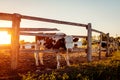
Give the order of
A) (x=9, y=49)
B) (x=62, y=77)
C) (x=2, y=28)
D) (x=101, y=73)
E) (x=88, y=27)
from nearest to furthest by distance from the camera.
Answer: (x=62, y=77) < (x=101, y=73) < (x=2, y=28) < (x=9, y=49) < (x=88, y=27)

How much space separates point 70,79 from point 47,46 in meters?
8.12

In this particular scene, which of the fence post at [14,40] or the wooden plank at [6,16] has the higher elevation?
the wooden plank at [6,16]

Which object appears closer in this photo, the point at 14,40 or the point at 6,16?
the point at 6,16

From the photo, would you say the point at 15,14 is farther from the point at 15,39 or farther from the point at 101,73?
the point at 101,73

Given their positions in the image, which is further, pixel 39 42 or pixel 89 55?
pixel 39 42

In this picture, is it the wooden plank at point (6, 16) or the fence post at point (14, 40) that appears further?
the fence post at point (14, 40)

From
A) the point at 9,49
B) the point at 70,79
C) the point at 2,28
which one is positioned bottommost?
the point at 70,79

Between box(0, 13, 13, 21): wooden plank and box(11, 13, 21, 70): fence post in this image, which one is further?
box(11, 13, 21, 70): fence post

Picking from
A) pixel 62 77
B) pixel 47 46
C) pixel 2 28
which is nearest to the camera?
pixel 62 77

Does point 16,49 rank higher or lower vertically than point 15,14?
lower

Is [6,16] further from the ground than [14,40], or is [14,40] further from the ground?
[6,16]

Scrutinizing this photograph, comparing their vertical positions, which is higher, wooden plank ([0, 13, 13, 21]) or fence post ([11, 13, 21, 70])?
wooden plank ([0, 13, 13, 21])

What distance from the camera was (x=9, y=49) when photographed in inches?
306

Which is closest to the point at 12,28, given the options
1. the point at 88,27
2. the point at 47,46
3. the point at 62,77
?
the point at 62,77
